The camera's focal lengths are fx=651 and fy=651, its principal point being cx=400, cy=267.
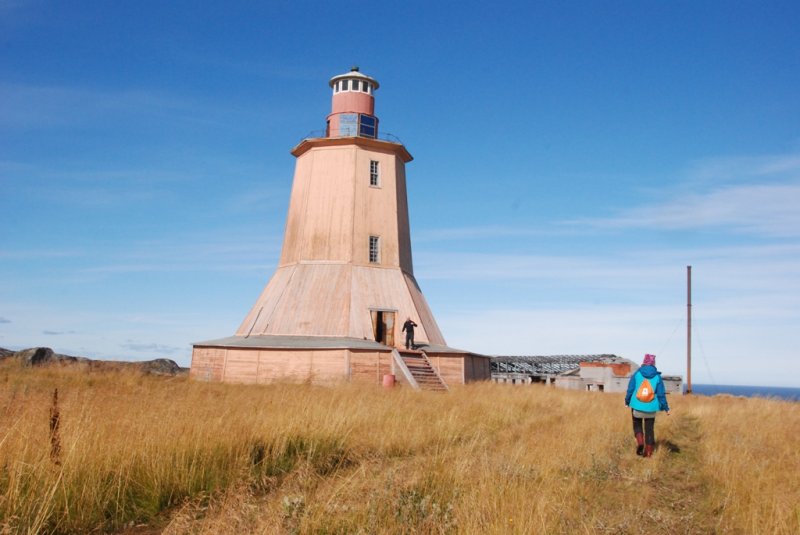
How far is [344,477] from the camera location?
7.35 m

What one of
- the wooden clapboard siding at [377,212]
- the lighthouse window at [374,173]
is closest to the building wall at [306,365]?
the wooden clapboard siding at [377,212]

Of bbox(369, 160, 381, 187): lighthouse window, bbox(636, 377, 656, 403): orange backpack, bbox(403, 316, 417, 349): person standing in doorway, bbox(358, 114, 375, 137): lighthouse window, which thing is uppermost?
bbox(358, 114, 375, 137): lighthouse window

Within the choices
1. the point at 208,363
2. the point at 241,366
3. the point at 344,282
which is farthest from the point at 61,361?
the point at 344,282

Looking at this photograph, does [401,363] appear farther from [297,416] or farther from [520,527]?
[520,527]

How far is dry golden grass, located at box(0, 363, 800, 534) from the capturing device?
5355mm

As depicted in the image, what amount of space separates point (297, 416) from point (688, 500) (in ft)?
17.2

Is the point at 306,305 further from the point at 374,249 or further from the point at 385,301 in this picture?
the point at 374,249

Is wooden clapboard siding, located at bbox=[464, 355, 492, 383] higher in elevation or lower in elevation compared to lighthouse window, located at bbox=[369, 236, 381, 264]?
lower

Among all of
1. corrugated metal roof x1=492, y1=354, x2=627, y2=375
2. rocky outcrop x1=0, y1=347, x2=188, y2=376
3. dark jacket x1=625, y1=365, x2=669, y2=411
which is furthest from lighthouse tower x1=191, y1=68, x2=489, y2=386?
corrugated metal roof x1=492, y1=354, x2=627, y2=375

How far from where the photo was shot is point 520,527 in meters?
4.83

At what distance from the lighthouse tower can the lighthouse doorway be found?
5 cm

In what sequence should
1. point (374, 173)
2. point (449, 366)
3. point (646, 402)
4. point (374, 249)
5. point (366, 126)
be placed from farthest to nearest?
point (366, 126), point (374, 173), point (374, 249), point (449, 366), point (646, 402)

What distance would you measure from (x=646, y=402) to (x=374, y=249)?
21535 millimetres

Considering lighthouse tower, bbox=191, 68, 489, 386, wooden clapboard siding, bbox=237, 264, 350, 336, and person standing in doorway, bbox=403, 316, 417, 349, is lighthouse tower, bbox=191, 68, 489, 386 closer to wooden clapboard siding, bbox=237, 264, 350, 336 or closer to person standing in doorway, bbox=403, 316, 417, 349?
wooden clapboard siding, bbox=237, 264, 350, 336
